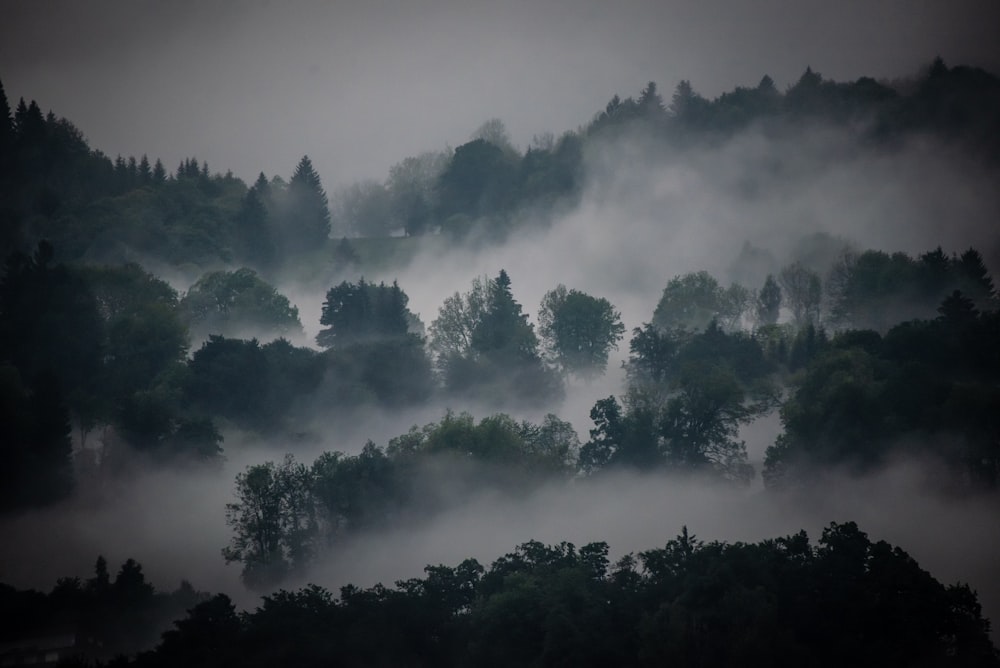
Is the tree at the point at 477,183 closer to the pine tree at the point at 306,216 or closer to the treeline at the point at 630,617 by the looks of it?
the pine tree at the point at 306,216

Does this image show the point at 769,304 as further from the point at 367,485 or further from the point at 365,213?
the point at 365,213

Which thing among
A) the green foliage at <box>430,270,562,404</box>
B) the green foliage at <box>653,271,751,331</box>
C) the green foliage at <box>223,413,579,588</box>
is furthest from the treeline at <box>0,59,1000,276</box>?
the green foliage at <box>223,413,579,588</box>

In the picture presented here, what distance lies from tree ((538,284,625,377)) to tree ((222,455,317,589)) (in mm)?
29341

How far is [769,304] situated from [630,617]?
177ft

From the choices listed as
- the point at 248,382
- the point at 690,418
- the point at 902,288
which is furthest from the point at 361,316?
the point at 902,288

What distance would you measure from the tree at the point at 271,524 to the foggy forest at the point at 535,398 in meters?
0.19

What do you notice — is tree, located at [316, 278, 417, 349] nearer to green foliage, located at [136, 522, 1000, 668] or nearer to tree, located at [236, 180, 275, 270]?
tree, located at [236, 180, 275, 270]

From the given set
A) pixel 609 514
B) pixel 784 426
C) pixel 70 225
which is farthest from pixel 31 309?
pixel 784 426

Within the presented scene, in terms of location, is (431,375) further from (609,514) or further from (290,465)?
(609,514)

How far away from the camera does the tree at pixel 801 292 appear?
101 metres

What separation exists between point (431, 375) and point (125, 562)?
29.0m

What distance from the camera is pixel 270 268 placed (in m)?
125

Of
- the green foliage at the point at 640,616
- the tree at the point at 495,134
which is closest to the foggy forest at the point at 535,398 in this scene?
the green foliage at the point at 640,616

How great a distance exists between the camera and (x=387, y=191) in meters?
152
